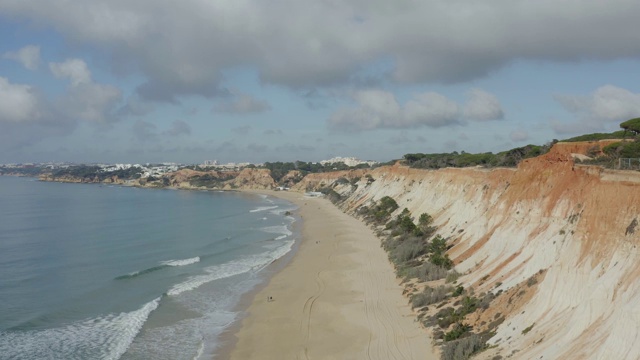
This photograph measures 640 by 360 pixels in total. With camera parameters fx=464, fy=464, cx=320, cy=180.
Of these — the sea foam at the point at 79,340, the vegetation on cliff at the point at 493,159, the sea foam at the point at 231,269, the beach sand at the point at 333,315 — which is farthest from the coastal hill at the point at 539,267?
the sea foam at the point at 79,340

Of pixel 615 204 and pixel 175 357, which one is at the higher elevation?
pixel 615 204

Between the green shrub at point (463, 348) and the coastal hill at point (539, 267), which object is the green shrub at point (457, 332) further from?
the green shrub at point (463, 348)

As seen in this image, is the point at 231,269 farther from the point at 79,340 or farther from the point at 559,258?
the point at 559,258

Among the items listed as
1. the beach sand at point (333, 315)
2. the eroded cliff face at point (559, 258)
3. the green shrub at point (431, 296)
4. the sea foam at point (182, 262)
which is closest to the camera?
the eroded cliff face at point (559, 258)

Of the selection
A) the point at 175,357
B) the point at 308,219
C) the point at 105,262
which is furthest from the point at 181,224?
the point at 175,357

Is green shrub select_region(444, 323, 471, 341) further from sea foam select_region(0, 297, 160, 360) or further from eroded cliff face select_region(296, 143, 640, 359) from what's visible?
sea foam select_region(0, 297, 160, 360)

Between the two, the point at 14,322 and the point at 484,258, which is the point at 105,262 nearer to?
the point at 14,322
